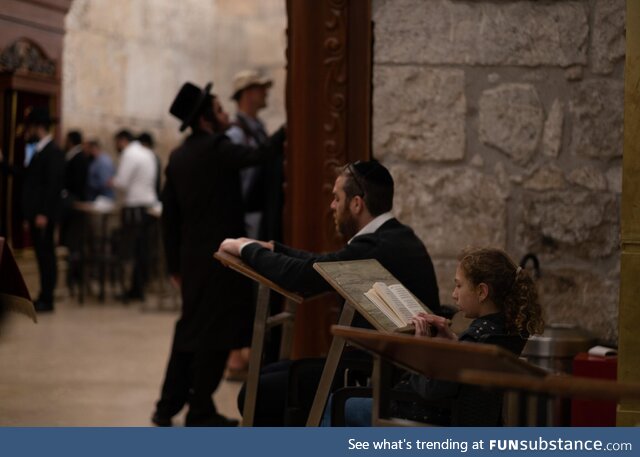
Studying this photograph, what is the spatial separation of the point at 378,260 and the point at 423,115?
1283 mm

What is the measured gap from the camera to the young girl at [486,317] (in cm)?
307

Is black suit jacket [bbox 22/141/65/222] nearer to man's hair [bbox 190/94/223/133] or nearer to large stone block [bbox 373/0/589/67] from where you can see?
man's hair [bbox 190/94/223/133]

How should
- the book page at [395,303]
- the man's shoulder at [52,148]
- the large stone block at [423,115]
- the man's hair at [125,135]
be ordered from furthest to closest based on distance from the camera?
the man's hair at [125,135] → the man's shoulder at [52,148] → the large stone block at [423,115] → the book page at [395,303]

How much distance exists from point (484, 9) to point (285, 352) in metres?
1.66

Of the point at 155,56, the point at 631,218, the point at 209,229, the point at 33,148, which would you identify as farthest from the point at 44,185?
the point at 631,218

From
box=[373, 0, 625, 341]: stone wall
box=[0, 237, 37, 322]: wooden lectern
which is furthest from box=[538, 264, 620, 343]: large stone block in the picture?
box=[0, 237, 37, 322]: wooden lectern

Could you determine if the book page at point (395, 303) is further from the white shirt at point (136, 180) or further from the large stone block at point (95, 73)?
the large stone block at point (95, 73)

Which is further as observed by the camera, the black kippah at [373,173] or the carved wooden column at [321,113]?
the carved wooden column at [321,113]

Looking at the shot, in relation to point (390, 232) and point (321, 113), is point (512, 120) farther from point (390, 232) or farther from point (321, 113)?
point (390, 232)

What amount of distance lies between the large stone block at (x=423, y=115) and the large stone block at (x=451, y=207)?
8cm

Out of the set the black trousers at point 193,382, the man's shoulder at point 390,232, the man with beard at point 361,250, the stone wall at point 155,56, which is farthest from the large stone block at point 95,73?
the man's shoulder at point 390,232

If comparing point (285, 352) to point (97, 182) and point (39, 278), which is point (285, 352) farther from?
point (97, 182)

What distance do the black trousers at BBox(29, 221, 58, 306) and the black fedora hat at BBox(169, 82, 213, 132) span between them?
4227 mm

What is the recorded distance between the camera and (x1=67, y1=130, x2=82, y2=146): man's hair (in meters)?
11.9
